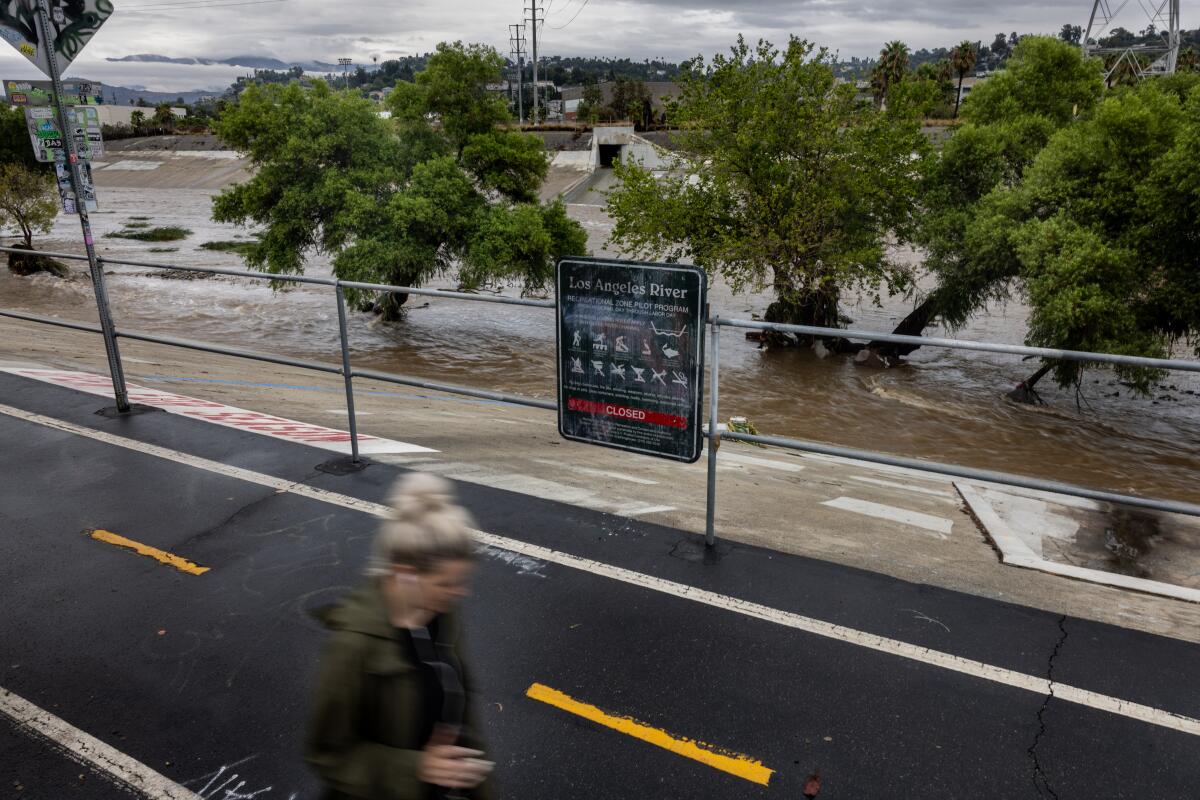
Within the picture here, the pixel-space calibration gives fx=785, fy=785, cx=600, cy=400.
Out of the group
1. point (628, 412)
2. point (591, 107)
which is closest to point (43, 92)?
point (628, 412)

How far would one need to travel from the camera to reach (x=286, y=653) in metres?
3.98

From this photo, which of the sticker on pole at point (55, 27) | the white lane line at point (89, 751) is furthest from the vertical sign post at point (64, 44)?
the white lane line at point (89, 751)

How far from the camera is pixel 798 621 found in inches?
169

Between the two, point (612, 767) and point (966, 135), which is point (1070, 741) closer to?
point (612, 767)

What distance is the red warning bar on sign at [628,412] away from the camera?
488cm

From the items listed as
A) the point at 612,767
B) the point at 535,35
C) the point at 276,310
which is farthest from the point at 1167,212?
the point at 535,35

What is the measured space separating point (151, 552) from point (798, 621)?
4.01m

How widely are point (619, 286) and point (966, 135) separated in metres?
21.2

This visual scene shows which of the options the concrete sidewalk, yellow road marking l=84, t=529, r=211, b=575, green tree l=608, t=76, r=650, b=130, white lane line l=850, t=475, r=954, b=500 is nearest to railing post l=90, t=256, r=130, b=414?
the concrete sidewalk

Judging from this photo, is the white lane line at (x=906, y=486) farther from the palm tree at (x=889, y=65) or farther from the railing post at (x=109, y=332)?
the palm tree at (x=889, y=65)

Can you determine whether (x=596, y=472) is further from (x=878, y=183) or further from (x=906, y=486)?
(x=878, y=183)

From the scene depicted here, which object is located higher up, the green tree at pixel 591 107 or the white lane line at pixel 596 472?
the green tree at pixel 591 107

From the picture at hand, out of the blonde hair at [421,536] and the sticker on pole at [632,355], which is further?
the sticker on pole at [632,355]

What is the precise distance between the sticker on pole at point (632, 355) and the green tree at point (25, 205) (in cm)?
4052
